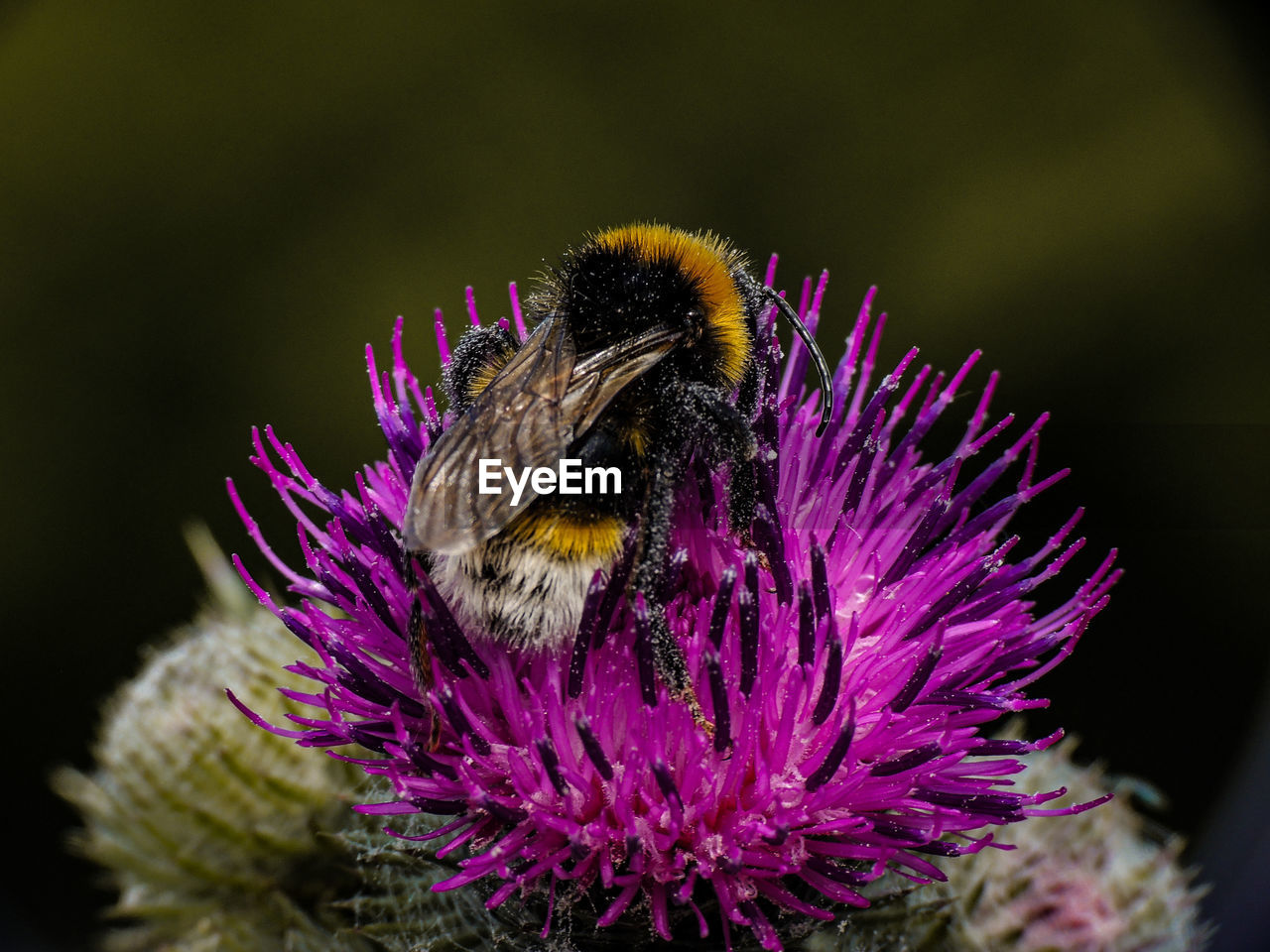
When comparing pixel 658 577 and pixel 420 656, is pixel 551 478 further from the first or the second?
pixel 420 656

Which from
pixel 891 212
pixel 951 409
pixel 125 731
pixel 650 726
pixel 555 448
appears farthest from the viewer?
pixel 891 212

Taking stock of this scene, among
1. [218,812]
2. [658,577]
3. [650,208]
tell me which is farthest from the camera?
[650,208]

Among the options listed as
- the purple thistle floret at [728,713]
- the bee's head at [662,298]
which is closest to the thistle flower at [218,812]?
the purple thistle floret at [728,713]

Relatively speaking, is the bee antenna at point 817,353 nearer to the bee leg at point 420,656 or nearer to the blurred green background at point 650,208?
the bee leg at point 420,656

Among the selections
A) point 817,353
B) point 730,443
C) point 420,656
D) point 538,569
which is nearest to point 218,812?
point 420,656

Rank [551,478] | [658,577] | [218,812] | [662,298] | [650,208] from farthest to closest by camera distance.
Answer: [650,208] < [218,812] < [662,298] < [658,577] < [551,478]

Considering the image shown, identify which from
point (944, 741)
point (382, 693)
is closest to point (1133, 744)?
point (944, 741)

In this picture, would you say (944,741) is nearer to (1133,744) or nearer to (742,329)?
(742,329)

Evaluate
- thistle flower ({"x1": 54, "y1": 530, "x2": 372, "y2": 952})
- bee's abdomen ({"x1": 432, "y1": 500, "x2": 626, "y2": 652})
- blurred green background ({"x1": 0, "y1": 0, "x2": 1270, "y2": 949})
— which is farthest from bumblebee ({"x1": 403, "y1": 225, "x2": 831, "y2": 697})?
blurred green background ({"x1": 0, "y1": 0, "x2": 1270, "y2": 949})
